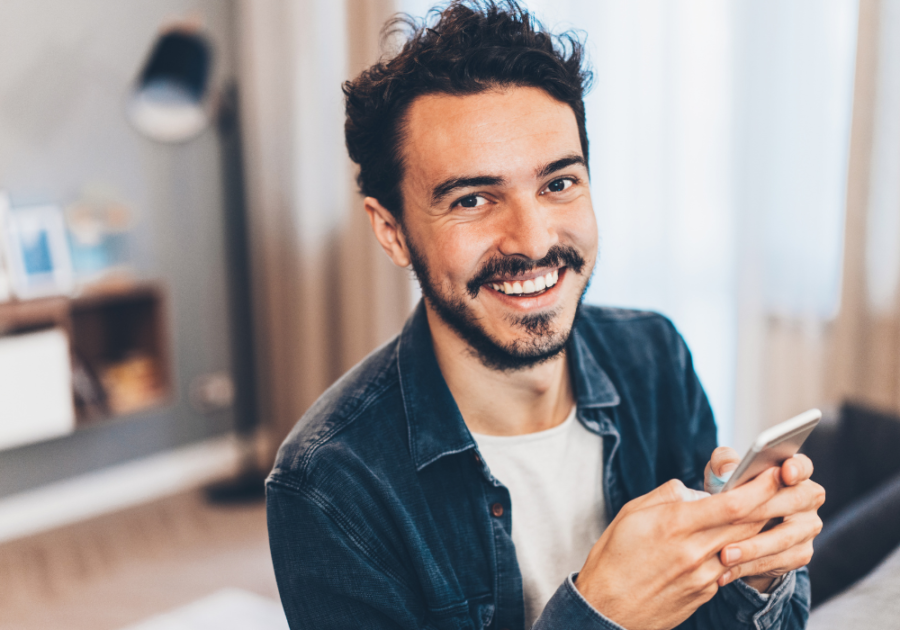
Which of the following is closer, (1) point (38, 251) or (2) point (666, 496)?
(2) point (666, 496)

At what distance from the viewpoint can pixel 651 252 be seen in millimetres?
2539

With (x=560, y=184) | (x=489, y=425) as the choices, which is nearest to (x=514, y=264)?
(x=560, y=184)

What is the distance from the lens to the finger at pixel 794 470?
83 cm

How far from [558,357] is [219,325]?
8.98 ft

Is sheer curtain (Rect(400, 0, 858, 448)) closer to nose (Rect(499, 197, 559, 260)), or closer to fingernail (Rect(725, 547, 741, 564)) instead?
nose (Rect(499, 197, 559, 260))

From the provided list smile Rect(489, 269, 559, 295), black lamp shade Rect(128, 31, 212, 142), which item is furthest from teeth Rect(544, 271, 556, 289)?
black lamp shade Rect(128, 31, 212, 142)

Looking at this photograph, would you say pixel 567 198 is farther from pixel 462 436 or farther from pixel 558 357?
pixel 462 436

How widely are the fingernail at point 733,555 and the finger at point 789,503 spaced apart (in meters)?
0.04

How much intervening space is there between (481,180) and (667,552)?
540 millimetres

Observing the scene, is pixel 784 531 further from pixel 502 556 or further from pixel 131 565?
pixel 131 565

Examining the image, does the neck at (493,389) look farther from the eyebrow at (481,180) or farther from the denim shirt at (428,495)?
the eyebrow at (481,180)

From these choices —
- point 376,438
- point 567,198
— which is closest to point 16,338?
point 376,438

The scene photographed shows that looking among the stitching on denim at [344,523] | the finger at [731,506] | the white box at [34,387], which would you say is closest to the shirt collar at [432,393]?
the stitching on denim at [344,523]

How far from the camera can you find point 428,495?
1.08 metres
